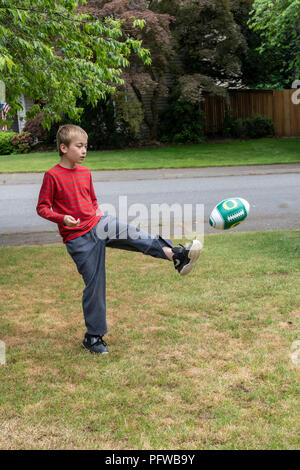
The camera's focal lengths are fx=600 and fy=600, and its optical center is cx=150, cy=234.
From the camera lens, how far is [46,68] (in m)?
7.30

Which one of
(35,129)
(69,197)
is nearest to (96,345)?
(69,197)

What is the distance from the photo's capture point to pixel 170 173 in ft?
58.0

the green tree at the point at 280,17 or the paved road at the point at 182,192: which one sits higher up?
the green tree at the point at 280,17

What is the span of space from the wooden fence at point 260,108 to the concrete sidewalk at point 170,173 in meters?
8.97

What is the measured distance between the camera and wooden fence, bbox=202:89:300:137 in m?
26.9

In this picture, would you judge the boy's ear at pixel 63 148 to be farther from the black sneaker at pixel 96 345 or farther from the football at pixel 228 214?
the black sneaker at pixel 96 345

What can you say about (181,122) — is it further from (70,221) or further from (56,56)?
(70,221)

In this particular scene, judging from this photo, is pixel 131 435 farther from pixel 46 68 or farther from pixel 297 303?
pixel 46 68

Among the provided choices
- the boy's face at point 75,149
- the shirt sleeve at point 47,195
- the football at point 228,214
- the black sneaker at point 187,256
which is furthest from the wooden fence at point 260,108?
the shirt sleeve at point 47,195

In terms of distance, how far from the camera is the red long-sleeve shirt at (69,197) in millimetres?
4441

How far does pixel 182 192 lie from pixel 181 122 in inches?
464

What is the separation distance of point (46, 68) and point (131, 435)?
5.15m

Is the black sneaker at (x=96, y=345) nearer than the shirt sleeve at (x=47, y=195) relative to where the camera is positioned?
No

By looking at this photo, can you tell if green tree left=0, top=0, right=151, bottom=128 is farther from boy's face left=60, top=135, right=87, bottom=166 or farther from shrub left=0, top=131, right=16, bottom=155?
shrub left=0, top=131, right=16, bottom=155
